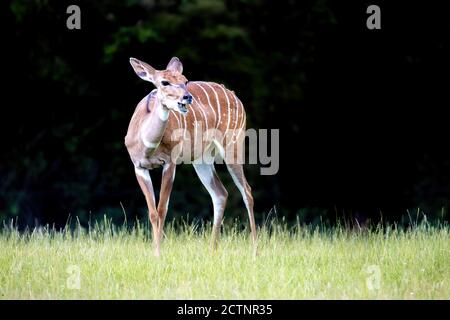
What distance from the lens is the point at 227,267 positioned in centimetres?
770

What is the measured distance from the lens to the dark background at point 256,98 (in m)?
14.4

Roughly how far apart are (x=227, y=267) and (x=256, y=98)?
Answer: 8458mm

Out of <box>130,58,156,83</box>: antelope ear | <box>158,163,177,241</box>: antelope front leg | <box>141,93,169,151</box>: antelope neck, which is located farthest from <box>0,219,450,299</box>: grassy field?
<box>130,58,156,83</box>: antelope ear

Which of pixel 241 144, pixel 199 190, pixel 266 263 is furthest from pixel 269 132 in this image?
pixel 266 263

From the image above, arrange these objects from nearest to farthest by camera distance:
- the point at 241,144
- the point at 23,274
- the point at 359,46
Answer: the point at 23,274
the point at 241,144
the point at 359,46

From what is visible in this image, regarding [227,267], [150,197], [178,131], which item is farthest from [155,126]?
[227,267]

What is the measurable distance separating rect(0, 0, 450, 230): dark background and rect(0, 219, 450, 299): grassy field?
4919 mm

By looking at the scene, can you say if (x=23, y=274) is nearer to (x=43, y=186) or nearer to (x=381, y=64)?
(x=381, y=64)

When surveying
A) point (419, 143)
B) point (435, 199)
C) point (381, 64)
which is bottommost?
point (435, 199)

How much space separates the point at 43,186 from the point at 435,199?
6.62m

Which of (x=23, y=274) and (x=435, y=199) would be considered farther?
(x=435, y=199)

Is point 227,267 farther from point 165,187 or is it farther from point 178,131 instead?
point 178,131

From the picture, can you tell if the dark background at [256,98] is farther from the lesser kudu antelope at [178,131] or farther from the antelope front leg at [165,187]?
the antelope front leg at [165,187]

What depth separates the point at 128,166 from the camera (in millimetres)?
16375
